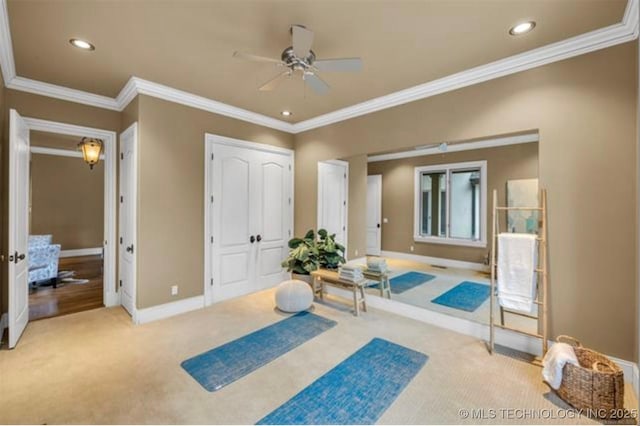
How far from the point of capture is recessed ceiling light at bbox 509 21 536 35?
7.43 ft

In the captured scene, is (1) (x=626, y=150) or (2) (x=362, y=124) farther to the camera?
(2) (x=362, y=124)

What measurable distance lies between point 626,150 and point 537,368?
1.95 meters

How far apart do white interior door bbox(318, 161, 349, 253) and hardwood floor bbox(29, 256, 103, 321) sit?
11.5 ft

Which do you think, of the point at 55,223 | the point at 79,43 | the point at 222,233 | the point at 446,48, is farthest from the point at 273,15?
the point at 55,223

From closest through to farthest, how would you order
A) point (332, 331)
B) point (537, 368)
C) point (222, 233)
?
point (537, 368) → point (332, 331) → point (222, 233)

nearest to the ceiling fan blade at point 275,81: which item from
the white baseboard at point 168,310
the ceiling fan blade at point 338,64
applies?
the ceiling fan blade at point 338,64

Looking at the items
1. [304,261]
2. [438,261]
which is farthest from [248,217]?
[438,261]

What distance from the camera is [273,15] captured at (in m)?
2.18

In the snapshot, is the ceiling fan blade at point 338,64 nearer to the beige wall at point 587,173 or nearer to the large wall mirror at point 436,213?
the beige wall at point 587,173

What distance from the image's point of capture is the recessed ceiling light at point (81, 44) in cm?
→ 254

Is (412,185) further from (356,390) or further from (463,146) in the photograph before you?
(356,390)

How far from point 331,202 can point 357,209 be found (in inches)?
18.2

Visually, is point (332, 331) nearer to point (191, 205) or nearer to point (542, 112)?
point (191, 205)

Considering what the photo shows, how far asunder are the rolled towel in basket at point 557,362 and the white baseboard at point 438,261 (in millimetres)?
1785
